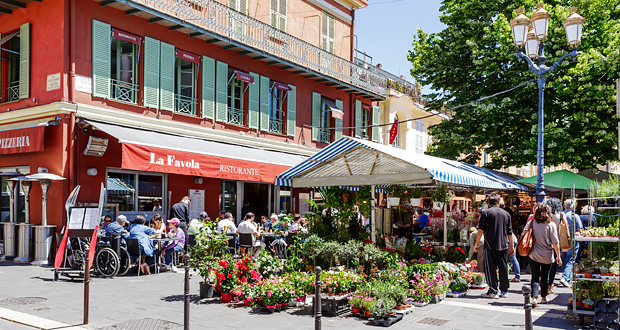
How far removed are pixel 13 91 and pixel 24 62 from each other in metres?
1.03

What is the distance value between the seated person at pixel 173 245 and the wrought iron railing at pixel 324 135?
972cm

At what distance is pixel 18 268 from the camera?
1246 cm

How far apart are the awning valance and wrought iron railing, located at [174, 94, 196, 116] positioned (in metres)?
0.86

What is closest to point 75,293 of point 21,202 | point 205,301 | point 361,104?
point 205,301

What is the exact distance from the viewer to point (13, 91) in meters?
15.0

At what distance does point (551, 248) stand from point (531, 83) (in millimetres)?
9305

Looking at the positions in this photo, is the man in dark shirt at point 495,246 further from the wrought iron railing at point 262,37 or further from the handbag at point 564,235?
the wrought iron railing at point 262,37

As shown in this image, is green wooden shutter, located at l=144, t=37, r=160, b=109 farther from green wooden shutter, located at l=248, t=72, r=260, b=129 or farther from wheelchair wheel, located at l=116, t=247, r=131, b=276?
wheelchair wheel, located at l=116, t=247, r=131, b=276

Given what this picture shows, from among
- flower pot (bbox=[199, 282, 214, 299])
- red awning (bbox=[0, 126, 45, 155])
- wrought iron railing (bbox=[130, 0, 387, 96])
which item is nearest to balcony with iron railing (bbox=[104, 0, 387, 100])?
wrought iron railing (bbox=[130, 0, 387, 96])

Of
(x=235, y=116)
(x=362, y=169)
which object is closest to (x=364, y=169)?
(x=362, y=169)

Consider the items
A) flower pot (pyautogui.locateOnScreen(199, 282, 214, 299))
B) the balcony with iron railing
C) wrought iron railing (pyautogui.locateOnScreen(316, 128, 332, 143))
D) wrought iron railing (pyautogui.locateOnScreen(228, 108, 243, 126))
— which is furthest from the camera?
wrought iron railing (pyautogui.locateOnScreen(316, 128, 332, 143))

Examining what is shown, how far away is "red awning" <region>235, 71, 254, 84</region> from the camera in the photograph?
58.9ft

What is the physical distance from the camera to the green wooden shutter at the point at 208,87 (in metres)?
16.8

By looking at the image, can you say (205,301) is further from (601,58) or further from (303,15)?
(303,15)
